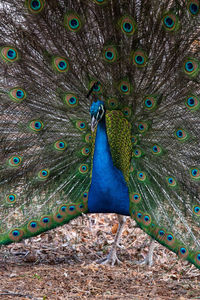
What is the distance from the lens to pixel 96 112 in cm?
286

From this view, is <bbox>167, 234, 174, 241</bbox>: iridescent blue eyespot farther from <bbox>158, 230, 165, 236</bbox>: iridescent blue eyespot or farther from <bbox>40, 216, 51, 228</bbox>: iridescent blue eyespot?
<bbox>40, 216, 51, 228</bbox>: iridescent blue eyespot

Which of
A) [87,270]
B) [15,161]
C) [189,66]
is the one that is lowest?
[87,270]

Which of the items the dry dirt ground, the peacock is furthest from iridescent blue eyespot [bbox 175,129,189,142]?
the dry dirt ground

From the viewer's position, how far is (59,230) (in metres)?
4.34

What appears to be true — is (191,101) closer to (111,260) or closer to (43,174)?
(43,174)

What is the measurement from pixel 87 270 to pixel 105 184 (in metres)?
0.71

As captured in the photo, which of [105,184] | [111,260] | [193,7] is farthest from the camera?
[111,260]

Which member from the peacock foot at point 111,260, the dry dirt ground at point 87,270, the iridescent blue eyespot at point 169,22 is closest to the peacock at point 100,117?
→ the iridescent blue eyespot at point 169,22

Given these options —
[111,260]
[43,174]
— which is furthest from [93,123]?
[111,260]

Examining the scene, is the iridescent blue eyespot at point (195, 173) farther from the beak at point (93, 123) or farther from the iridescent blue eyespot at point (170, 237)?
the beak at point (93, 123)

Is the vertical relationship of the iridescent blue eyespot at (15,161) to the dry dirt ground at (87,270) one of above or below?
above

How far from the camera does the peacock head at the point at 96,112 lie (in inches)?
112

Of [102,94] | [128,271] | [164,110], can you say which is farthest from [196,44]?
[128,271]

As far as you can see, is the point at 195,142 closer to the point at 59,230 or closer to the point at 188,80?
the point at 188,80
